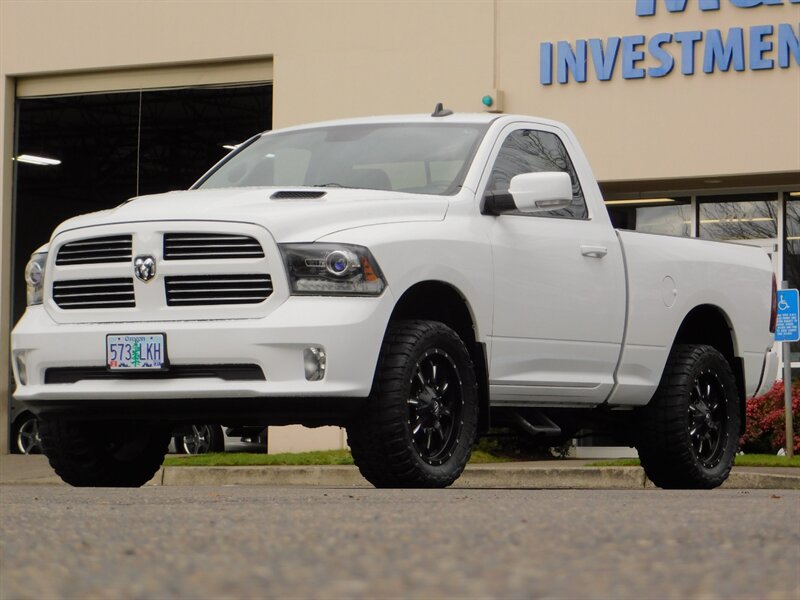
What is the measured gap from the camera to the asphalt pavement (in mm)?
3375

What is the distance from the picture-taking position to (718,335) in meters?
10.4

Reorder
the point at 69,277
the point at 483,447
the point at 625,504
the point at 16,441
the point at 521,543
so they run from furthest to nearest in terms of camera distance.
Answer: the point at 16,441 < the point at 483,447 < the point at 69,277 < the point at 625,504 < the point at 521,543

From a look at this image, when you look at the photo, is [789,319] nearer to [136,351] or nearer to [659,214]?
[659,214]

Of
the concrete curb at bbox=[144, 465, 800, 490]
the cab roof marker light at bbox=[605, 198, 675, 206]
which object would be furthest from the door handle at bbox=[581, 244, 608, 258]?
the cab roof marker light at bbox=[605, 198, 675, 206]

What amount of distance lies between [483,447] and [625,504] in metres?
10.8

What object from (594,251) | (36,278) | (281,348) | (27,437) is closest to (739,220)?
(27,437)

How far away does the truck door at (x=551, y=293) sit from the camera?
27.7ft

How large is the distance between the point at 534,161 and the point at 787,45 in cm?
910

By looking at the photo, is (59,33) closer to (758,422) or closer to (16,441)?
(16,441)

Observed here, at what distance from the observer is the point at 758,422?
17594mm

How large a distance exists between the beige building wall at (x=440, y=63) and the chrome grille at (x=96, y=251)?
10920 mm

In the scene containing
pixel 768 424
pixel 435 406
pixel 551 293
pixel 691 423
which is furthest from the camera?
pixel 768 424

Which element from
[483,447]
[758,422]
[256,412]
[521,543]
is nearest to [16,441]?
[483,447]


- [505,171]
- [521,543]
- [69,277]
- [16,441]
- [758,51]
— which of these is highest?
[758,51]
